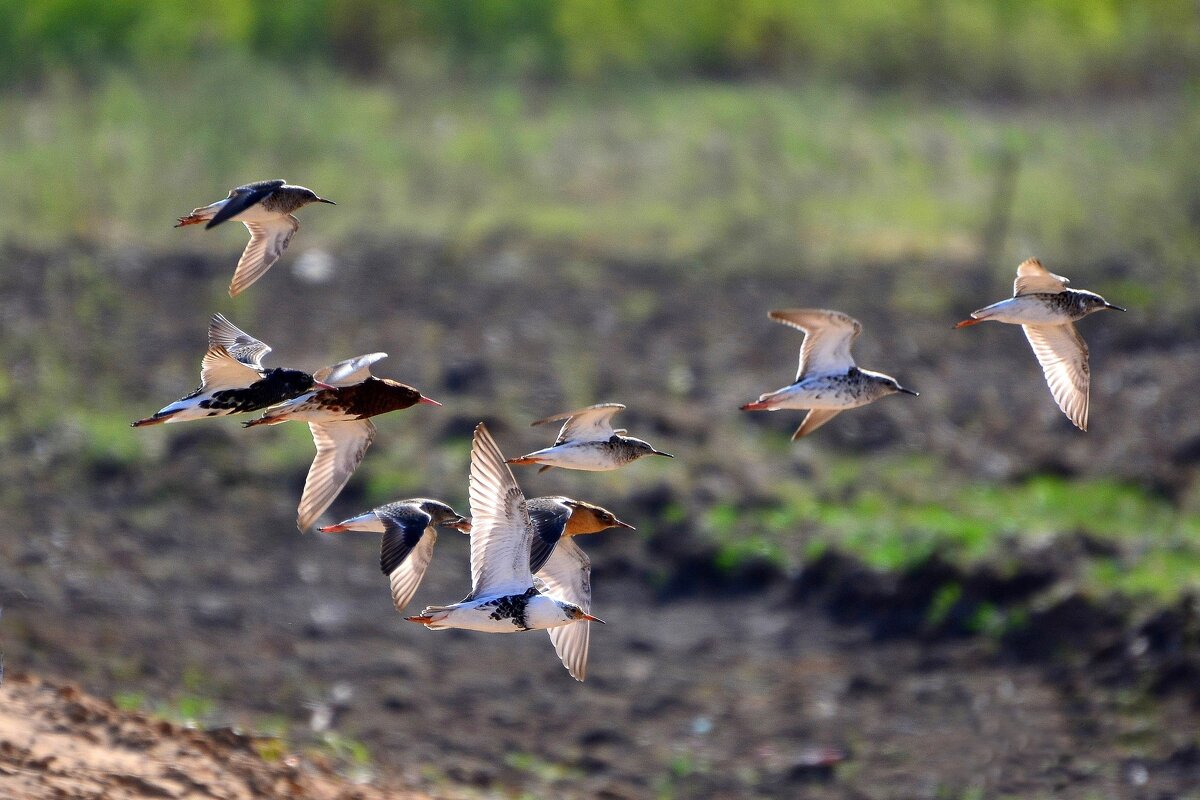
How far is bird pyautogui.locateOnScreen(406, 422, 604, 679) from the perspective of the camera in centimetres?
655

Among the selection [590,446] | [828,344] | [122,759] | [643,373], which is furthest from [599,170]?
[590,446]

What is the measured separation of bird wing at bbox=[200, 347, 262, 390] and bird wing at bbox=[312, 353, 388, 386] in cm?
28

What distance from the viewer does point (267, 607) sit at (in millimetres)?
12516

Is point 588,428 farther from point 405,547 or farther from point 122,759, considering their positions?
point 122,759

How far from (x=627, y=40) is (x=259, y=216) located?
69.9 ft

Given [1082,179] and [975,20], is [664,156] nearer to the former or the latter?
[1082,179]

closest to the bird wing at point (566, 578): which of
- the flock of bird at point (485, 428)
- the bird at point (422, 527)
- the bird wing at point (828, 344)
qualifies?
the flock of bird at point (485, 428)

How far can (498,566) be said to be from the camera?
263 inches

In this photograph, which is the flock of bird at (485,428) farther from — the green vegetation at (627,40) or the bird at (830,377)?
the green vegetation at (627,40)

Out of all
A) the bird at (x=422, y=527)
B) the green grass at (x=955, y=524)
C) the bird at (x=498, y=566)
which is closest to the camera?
the bird at (x=498, y=566)

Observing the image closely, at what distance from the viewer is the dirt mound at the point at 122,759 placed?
27.2ft

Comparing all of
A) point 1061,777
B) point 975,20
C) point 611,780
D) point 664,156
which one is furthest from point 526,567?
point 975,20

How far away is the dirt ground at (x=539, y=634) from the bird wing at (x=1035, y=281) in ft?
14.6

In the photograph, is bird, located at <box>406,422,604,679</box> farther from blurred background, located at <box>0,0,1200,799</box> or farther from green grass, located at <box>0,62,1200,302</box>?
green grass, located at <box>0,62,1200,302</box>
